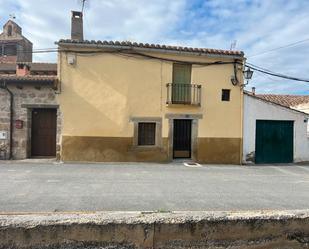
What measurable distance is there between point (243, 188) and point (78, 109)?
7947 millimetres

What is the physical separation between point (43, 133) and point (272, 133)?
34.7 feet

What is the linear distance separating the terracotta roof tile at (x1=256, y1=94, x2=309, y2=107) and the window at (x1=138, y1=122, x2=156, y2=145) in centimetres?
1225

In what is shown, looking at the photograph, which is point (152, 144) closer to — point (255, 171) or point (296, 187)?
point (255, 171)

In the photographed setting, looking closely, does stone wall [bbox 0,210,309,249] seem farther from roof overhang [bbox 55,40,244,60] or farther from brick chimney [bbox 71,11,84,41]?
brick chimney [bbox 71,11,84,41]

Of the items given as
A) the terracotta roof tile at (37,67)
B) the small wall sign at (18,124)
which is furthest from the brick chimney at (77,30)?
the terracotta roof tile at (37,67)

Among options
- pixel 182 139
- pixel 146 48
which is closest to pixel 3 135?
pixel 146 48

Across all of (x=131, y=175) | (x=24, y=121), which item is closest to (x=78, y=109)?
(x=24, y=121)

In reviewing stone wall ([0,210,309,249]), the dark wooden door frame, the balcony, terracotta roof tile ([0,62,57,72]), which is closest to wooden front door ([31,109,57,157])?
the dark wooden door frame

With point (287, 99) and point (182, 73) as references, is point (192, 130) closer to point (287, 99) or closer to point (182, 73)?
point (182, 73)

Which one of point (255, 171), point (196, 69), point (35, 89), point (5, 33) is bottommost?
point (255, 171)

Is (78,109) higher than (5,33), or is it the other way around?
(5,33)

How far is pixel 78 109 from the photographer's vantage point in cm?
1442

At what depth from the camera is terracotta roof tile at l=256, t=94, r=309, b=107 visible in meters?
25.0

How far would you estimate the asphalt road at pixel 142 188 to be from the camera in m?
6.87
